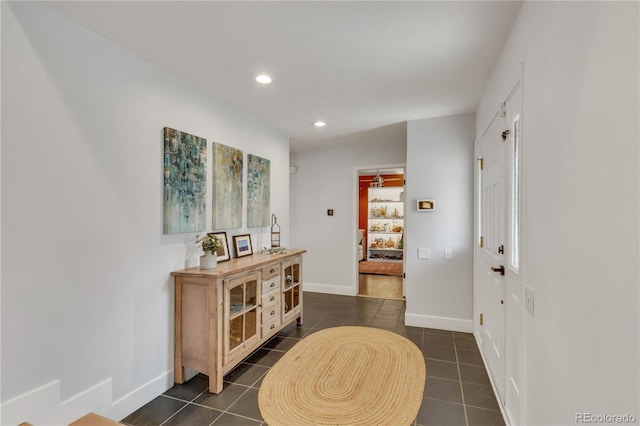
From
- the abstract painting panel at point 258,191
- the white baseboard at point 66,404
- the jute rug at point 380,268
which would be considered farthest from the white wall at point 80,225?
the jute rug at point 380,268

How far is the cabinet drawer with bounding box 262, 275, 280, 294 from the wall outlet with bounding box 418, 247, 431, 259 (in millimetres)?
1737

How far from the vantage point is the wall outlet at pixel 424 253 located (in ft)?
12.8

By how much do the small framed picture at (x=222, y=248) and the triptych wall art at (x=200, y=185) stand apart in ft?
0.26

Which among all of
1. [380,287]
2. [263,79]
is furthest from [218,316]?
[380,287]

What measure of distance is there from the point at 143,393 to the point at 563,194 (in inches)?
111

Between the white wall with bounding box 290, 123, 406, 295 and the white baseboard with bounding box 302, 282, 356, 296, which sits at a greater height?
the white wall with bounding box 290, 123, 406, 295

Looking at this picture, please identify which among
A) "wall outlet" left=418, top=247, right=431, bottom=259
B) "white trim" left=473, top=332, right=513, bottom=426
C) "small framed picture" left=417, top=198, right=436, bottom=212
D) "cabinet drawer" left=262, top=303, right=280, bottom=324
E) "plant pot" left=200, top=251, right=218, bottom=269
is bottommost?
"white trim" left=473, top=332, right=513, bottom=426

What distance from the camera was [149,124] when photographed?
2398 mm

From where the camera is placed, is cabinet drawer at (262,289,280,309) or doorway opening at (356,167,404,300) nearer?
cabinet drawer at (262,289,280,309)

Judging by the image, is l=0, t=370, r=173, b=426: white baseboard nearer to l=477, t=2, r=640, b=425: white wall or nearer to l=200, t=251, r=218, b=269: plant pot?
l=200, t=251, r=218, b=269: plant pot

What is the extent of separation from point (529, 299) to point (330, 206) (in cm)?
410

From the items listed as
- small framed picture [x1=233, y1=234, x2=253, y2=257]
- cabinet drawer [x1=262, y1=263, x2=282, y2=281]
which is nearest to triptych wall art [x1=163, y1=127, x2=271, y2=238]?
small framed picture [x1=233, y1=234, x2=253, y2=257]

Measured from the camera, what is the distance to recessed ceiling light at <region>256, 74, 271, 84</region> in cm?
267

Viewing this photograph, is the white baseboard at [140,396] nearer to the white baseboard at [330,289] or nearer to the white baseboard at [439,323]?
the white baseboard at [439,323]
